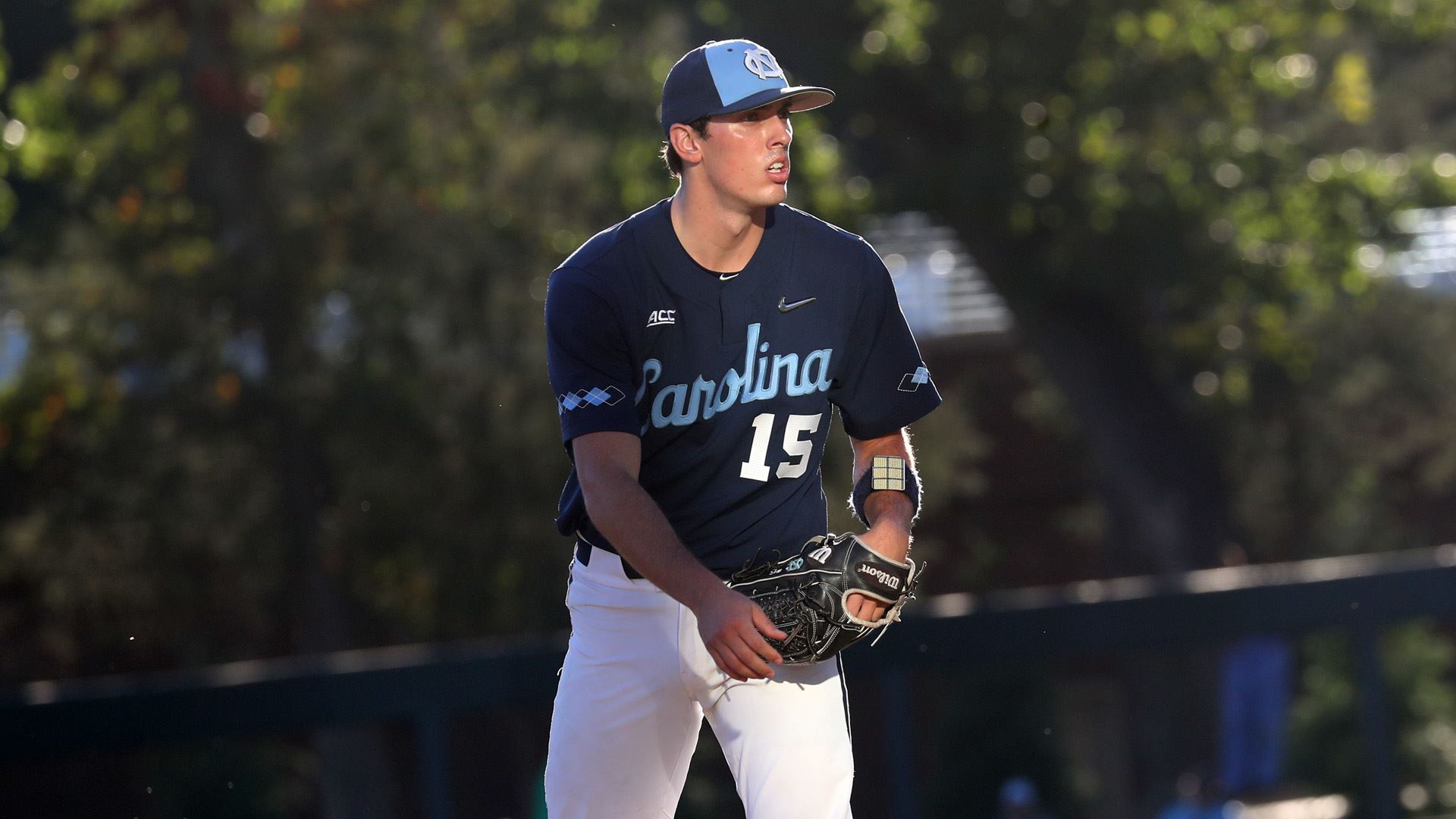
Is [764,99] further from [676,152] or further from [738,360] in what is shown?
[738,360]

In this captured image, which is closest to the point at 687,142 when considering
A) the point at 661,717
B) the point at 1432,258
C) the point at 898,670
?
the point at 661,717

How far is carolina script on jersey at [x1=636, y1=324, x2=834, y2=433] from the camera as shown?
3.86 meters

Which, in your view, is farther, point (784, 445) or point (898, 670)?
point (898, 670)

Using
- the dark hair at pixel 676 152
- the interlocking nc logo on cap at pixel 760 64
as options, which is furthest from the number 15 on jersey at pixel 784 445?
the interlocking nc logo on cap at pixel 760 64

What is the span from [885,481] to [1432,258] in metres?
20.8

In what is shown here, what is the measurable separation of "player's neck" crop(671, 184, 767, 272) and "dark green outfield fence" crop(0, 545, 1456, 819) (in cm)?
293

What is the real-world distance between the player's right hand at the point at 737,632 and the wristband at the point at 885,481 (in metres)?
0.48

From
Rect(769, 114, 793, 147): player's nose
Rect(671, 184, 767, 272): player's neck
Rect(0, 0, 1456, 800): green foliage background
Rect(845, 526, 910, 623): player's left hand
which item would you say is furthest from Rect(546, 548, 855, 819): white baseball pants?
Rect(0, 0, 1456, 800): green foliage background

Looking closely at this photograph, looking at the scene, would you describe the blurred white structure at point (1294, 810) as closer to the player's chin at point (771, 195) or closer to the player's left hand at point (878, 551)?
the player's left hand at point (878, 551)

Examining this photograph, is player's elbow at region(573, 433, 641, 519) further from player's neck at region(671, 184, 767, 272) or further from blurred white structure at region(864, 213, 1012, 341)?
blurred white structure at region(864, 213, 1012, 341)

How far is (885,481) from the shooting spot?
3.86 metres

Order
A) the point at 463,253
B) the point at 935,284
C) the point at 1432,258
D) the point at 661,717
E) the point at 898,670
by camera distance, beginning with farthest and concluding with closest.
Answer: the point at 1432,258 < the point at 935,284 < the point at 463,253 < the point at 898,670 < the point at 661,717

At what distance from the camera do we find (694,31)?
19.7 m

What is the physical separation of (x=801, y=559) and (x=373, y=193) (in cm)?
1388
